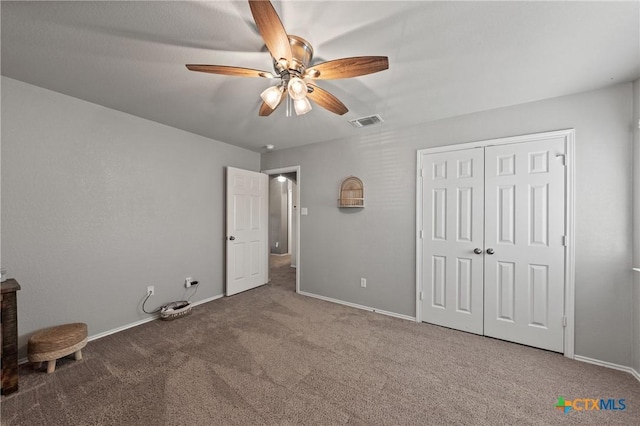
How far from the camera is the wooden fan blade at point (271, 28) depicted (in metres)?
1.06

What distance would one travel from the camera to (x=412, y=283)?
2986mm

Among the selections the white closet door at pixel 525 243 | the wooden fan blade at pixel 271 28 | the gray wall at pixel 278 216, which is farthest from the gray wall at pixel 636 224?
the gray wall at pixel 278 216

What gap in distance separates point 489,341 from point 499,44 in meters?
2.66

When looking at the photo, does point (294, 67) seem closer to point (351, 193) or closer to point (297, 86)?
point (297, 86)

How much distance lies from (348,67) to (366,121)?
4.99 feet

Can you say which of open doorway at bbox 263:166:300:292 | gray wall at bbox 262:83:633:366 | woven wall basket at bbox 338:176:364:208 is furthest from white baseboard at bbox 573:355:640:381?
open doorway at bbox 263:166:300:292

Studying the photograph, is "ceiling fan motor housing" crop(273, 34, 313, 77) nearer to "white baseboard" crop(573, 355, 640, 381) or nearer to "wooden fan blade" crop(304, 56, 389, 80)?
"wooden fan blade" crop(304, 56, 389, 80)

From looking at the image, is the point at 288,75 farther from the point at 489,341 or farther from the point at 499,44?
the point at 489,341

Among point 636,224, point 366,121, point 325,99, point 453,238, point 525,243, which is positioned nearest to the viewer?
→ point 325,99

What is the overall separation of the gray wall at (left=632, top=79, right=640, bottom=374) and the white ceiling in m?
0.25

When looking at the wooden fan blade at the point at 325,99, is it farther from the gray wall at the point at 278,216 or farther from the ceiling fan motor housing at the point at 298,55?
the gray wall at the point at 278,216

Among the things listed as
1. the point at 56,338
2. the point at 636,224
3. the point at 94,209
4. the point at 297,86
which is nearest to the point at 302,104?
the point at 297,86

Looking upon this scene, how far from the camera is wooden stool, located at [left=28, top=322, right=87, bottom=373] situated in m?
1.88

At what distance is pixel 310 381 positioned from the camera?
6.14 feet
